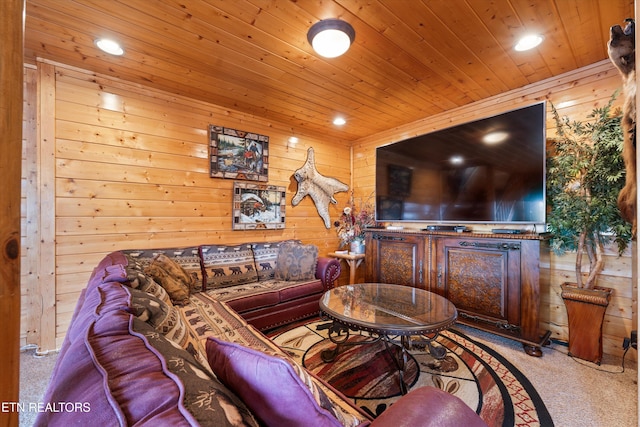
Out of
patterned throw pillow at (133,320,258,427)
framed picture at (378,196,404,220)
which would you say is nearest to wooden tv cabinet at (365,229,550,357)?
framed picture at (378,196,404,220)

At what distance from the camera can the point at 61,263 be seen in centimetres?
223

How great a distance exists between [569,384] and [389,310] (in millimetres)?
1311

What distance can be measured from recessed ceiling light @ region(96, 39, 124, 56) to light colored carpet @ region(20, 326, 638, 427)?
252 centimetres

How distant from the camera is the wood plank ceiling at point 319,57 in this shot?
1645 millimetres

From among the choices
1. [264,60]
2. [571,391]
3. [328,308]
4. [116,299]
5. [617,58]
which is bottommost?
[571,391]

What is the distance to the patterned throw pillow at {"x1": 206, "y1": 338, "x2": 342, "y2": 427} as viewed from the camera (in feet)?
1.81

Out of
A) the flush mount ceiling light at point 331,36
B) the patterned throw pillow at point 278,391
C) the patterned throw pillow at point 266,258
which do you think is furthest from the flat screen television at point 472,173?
the patterned throw pillow at point 278,391

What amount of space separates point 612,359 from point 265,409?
2972 millimetres

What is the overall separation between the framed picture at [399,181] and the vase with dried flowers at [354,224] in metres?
0.64

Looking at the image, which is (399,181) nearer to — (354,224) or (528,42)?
(354,224)

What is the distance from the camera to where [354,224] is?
398cm

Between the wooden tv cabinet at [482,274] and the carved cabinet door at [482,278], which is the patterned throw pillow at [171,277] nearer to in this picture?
the wooden tv cabinet at [482,274]

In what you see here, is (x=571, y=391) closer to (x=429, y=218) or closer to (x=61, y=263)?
(x=429, y=218)

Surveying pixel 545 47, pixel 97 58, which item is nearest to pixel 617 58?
pixel 545 47
